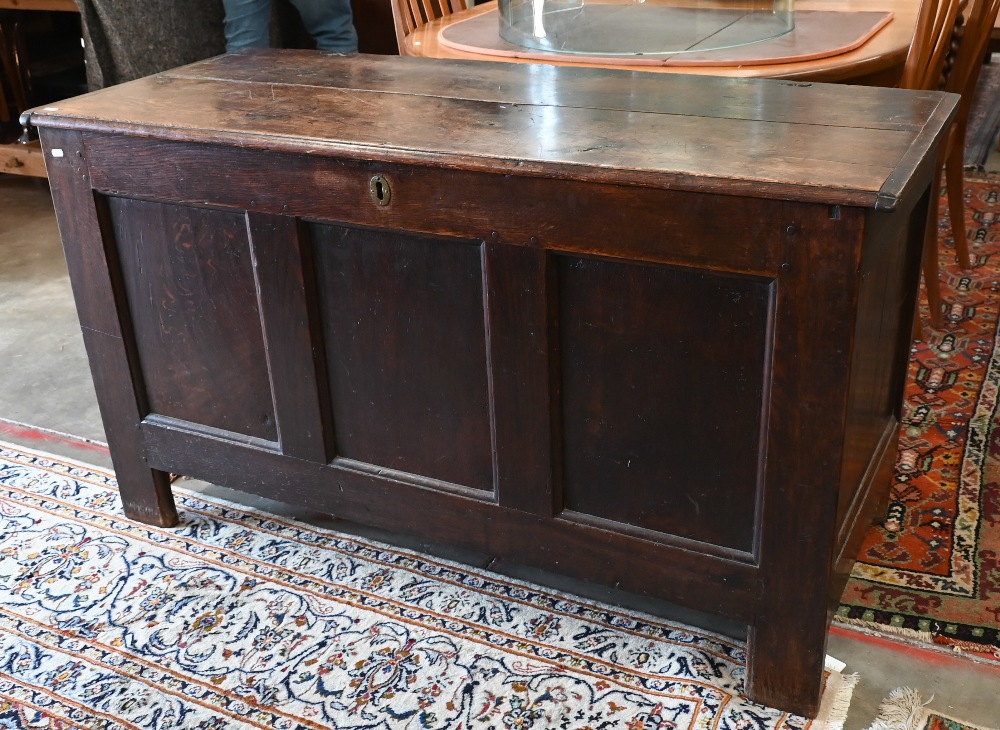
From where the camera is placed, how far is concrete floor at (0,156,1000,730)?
5.15ft

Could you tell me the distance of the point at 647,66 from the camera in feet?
6.95

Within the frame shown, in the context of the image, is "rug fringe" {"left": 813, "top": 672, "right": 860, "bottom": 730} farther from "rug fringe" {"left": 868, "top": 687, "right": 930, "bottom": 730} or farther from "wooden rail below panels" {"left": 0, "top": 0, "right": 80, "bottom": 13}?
"wooden rail below panels" {"left": 0, "top": 0, "right": 80, "bottom": 13}

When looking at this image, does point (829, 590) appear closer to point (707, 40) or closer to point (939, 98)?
point (939, 98)

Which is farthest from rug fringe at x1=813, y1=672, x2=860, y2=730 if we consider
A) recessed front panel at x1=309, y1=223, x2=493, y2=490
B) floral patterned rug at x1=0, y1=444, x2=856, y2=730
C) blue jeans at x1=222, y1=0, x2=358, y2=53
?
blue jeans at x1=222, y1=0, x2=358, y2=53

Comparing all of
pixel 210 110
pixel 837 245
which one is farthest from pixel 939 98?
pixel 210 110

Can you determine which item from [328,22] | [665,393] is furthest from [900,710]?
[328,22]

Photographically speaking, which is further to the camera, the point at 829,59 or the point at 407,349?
the point at 829,59

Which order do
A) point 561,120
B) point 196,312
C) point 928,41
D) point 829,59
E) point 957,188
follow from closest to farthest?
point 561,120 → point 196,312 → point 829,59 → point 928,41 → point 957,188

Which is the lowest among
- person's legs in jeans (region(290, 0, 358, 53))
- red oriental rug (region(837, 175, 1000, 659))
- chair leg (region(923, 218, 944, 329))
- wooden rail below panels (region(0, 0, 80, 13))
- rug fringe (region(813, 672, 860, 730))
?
red oriental rug (region(837, 175, 1000, 659))

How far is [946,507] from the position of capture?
2.00m

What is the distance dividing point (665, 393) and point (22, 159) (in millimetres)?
3327

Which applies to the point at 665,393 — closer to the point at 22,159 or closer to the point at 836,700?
the point at 836,700

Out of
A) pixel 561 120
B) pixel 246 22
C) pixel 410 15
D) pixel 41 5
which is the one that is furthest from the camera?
pixel 41 5

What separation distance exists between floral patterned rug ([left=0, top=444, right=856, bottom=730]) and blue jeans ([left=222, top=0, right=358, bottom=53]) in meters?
2.03
